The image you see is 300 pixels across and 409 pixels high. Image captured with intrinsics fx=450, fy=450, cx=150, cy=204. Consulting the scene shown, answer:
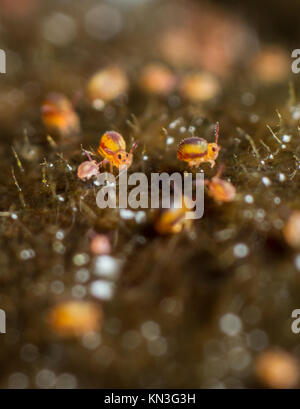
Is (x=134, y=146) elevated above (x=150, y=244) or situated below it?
above

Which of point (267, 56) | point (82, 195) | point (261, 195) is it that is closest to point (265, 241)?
point (261, 195)

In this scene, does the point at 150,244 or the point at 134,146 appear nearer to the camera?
the point at 150,244

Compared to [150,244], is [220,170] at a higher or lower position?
higher

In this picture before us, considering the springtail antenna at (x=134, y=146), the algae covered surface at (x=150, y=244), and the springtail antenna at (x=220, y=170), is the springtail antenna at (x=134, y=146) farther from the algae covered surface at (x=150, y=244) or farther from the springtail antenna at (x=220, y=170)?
the springtail antenna at (x=220, y=170)

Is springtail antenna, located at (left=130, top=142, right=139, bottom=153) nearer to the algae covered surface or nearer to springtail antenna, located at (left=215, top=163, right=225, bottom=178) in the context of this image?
the algae covered surface

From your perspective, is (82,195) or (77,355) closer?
(77,355)

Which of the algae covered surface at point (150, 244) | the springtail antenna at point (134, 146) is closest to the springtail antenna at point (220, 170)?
the algae covered surface at point (150, 244)
